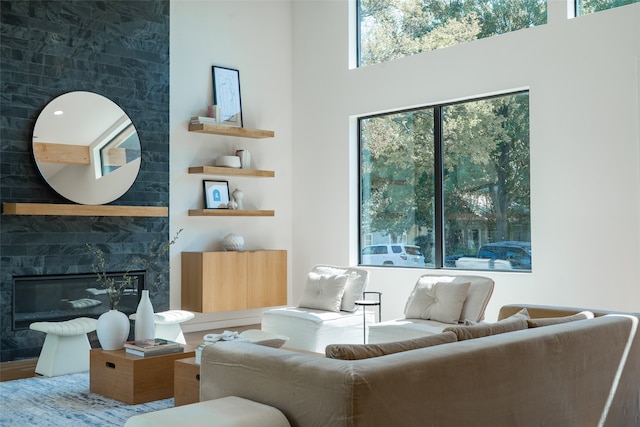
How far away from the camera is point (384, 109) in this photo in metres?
7.80

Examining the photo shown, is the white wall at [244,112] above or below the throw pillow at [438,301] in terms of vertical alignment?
above

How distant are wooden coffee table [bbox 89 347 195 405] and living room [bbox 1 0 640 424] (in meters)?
1.83

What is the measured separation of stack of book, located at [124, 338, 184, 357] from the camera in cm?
470

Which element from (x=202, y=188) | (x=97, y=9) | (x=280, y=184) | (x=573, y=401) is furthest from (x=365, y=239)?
(x=573, y=401)

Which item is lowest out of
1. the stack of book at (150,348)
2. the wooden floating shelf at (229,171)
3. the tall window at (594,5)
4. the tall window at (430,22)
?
the stack of book at (150,348)

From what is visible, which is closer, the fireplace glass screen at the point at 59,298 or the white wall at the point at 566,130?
the white wall at the point at 566,130

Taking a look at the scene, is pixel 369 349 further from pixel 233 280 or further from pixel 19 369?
pixel 233 280

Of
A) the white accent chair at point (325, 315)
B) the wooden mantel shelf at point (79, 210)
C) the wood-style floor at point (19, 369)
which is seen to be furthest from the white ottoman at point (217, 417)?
the wooden mantel shelf at point (79, 210)

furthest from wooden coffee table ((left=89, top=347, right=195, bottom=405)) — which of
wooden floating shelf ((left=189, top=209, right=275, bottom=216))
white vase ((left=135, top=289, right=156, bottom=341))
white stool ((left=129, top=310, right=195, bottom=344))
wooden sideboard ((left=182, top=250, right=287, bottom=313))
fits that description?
wooden floating shelf ((left=189, top=209, right=275, bottom=216))

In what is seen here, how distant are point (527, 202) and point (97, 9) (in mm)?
4513

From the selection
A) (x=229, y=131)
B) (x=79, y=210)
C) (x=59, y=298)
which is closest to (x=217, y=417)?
(x=79, y=210)

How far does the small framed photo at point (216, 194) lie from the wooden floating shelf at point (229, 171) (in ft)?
0.76

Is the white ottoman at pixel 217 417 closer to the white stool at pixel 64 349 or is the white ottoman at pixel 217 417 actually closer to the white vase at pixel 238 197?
the white stool at pixel 64 349

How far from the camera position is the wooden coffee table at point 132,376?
179 inches
